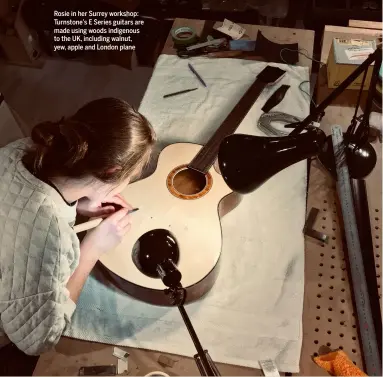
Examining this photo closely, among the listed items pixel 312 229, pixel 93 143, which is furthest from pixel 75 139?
pixel 312 229

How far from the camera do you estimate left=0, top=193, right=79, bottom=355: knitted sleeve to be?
3.31 ft

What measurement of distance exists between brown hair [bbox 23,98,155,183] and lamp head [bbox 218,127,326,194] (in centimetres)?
25

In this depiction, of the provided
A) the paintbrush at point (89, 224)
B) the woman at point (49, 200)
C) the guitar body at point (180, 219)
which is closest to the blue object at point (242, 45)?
the guitar body at point (180, 219)

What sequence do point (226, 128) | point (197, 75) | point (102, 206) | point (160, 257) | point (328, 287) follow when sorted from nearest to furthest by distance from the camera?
point (160, 257), point (328, 287), point (102, 206), point (226, 128), point (197, 75)

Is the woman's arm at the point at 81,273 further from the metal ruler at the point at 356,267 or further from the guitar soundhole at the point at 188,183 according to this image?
the metal ruler at the point at 356,267

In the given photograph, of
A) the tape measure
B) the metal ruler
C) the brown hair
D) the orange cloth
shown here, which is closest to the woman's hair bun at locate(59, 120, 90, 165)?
the brown hair

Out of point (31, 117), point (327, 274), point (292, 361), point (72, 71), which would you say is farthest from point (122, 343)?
point (72, 71)

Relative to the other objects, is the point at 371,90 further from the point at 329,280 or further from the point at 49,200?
the point at 49,200

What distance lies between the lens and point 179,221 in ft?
4.04

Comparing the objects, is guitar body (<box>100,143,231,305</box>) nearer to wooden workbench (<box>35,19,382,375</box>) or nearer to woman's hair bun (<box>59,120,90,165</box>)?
wooden workbench (<box>35,19,382,375</box>)

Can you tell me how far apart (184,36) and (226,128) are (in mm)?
531

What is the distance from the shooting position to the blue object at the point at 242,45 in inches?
68.0

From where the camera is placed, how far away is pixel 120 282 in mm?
1162

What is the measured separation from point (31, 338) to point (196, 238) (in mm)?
491
